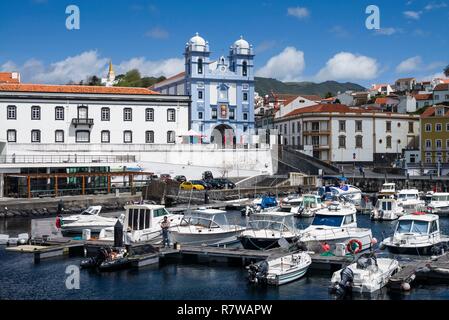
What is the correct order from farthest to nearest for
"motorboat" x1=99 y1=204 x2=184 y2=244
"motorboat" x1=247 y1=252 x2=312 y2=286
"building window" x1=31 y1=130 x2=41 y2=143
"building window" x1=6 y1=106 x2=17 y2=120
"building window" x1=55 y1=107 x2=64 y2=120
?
"building window" x1=55 y1=107 x2=64 y2=120 < "building window" x1=31 y1=130 x2=41 y2=143 < "building window" x1=6 y1=106 x2=17 y2=120 < "motorboat" x1=99 y1=204 x2=184 y2=244 < "motorboat" x1=247 y1=252 x2=312 y2=286

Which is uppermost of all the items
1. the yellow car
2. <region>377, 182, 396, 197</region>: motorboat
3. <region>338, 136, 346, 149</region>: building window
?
<region>338, 136, 346, 149</region>: building window

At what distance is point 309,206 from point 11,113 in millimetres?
33141

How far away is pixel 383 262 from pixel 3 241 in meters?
19.1

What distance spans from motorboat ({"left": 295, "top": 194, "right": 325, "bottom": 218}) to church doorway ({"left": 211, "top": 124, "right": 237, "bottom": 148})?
28.2m

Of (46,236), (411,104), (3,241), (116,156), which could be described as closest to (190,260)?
(46,236)

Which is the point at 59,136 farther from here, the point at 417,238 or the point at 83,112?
the point at 417,238

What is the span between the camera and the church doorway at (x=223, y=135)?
74.1m

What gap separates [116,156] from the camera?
62625mm

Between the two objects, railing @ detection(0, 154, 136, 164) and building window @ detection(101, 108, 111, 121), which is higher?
building window @ detection(101, 108, 111, 121)

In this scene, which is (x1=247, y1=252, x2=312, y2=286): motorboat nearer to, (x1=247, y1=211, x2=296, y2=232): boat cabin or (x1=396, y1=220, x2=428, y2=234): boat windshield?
(x1=247, y1=211, x2=296, y2=232): boat cabin

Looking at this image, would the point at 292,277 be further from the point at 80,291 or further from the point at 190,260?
the point at 80,291

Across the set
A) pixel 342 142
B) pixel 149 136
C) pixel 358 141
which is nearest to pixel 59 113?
pixel 149 136

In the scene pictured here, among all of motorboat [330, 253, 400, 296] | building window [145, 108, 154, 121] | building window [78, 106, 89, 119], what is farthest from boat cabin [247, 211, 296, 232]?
building window [145, 108, 154, 121]

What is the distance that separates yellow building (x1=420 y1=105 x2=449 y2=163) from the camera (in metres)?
76.6
